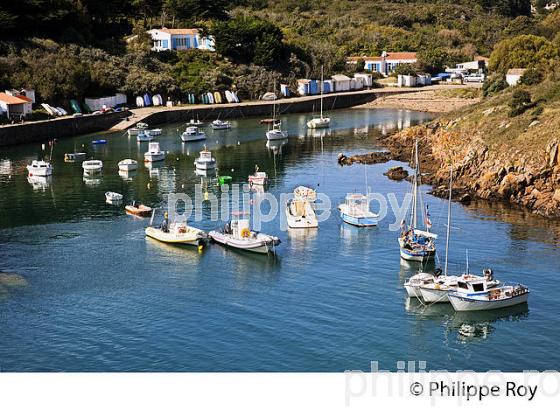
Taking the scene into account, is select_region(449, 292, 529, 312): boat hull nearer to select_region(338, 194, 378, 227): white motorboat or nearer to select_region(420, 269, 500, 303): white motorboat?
select_region(420, 269, 500, 303): white motorboat

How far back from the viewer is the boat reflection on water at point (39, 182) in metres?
80.0

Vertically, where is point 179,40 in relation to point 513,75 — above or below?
above

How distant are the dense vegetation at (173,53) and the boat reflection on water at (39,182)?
36.4m

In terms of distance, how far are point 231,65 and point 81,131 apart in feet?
135

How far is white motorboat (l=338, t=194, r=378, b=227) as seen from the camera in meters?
64.1

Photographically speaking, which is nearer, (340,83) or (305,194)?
(305,194)

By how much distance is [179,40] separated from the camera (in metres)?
150

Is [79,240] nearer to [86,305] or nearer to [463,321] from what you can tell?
[86,305]

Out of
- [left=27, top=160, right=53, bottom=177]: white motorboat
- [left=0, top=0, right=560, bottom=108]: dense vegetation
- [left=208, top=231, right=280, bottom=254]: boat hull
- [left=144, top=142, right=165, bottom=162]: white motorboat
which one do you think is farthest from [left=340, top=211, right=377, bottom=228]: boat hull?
[left=0, top=0, right=560, bottom=108]: dense vegetation

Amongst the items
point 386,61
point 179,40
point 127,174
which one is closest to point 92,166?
point 127,174

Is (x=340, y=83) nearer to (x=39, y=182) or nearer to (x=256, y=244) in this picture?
(x=39, y=182)

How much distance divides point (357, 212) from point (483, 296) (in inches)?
745

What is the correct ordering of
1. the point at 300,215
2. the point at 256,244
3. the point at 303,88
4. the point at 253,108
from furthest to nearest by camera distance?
the point at 303,88 < the point at 253,108 < the point at 300,215 < the point at 256,244

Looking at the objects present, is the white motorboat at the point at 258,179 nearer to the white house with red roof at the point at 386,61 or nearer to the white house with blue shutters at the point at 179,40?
the white house with blue shutters at the point at 179,40
